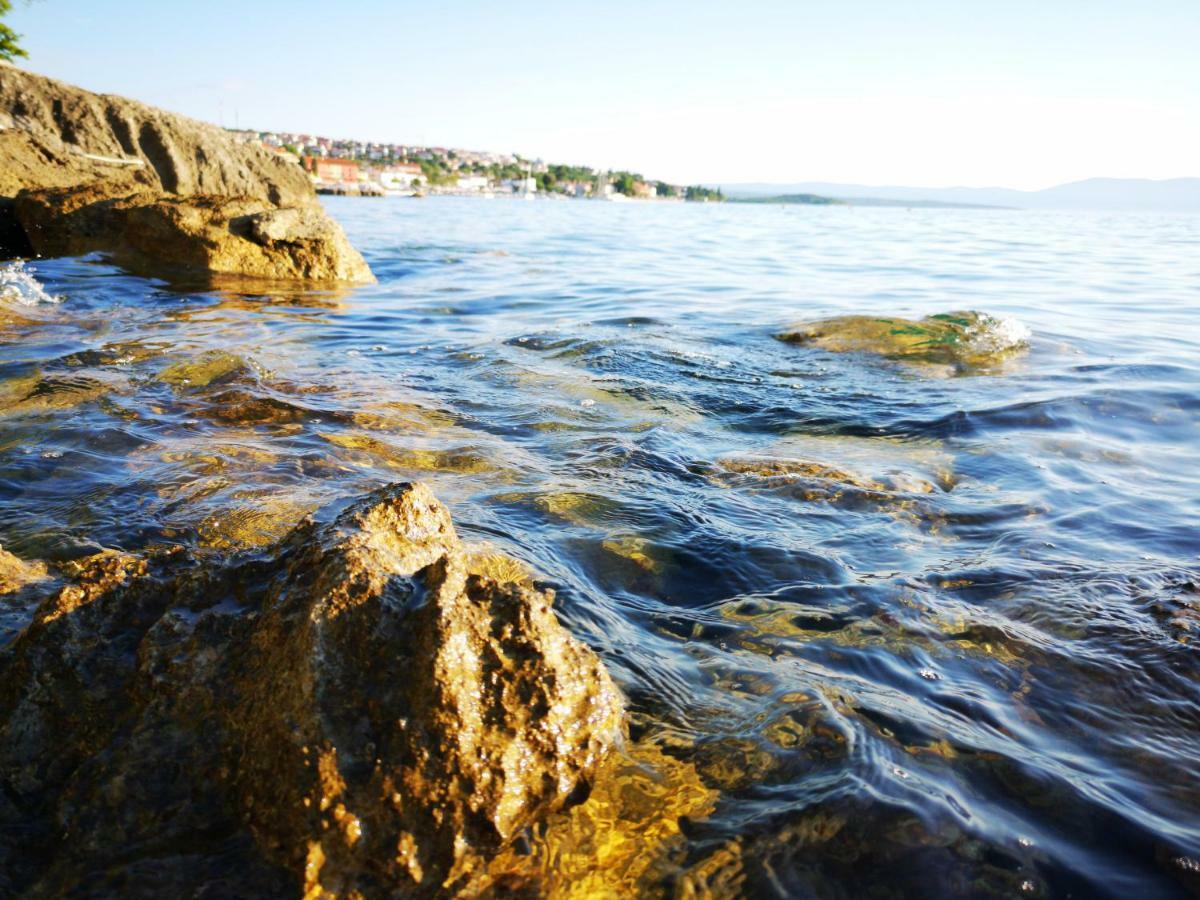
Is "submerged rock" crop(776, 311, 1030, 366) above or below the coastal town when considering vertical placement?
above

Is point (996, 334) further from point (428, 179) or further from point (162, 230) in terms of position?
point (428, 179)

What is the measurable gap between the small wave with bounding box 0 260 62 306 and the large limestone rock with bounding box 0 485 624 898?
8.03 m

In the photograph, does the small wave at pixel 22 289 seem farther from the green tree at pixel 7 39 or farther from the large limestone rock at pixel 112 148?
the green tree at pixel 7 39

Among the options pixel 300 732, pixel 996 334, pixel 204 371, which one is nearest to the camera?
pixel 300 732

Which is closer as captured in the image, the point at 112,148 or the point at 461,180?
the point at 112,148

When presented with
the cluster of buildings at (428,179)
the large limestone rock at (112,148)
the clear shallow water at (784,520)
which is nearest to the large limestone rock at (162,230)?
the large limestone rock at (112,148)

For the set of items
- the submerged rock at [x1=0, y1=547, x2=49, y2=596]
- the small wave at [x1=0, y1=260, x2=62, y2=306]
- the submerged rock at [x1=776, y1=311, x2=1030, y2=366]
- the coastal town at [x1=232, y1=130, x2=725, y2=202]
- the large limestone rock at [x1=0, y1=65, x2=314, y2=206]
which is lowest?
the coastal town at [x1=232, y1=130, x2=725, y2=202]

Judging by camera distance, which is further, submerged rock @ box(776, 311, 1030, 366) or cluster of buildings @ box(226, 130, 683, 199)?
cluster of buildings @ box(226, 130, 683, 199)

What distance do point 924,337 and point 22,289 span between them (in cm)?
943

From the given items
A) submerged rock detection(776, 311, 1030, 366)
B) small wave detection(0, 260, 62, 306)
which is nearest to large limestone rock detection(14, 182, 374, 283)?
small wave detection(0, 260, 62, 306)

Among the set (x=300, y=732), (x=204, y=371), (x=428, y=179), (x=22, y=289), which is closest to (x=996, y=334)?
(x=204, y=371)

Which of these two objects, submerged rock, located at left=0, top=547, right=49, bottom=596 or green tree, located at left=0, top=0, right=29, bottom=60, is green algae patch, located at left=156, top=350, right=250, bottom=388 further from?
green tree, located at left=0, top=0, right=29, bottom=60

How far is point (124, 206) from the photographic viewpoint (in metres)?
10.5

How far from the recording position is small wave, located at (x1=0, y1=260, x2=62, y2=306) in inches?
329
